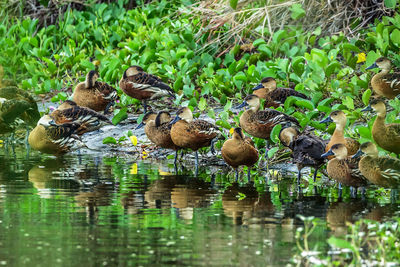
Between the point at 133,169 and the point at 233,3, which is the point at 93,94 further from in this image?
the point at 233,3

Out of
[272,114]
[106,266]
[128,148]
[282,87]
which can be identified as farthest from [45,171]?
[106,266]

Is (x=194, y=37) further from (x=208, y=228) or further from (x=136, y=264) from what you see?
(x=136, y=264)

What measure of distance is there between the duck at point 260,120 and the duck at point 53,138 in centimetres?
262

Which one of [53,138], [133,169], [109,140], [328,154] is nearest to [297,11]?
[109,140]

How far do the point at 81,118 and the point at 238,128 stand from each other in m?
3.23

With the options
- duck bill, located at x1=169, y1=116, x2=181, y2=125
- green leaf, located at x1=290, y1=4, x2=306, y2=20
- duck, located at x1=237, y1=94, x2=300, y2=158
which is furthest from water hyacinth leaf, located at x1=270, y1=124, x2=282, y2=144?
green leaf, located at x1=290, y1=4, x2=306, y2=20

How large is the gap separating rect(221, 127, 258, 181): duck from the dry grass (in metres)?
4.31

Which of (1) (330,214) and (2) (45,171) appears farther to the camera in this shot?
(2) (45,171)

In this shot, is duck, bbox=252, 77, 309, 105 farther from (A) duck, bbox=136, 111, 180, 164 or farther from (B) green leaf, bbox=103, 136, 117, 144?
(B) green leaf, bbox=103, 136, 117, 144

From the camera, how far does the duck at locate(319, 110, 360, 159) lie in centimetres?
1019

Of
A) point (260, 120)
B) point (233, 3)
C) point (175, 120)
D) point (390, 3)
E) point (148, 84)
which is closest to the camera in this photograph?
point (260, 120)

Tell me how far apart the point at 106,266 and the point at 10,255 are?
83 cm

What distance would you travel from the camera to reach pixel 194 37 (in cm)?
1578

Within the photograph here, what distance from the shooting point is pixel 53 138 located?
480 inches
